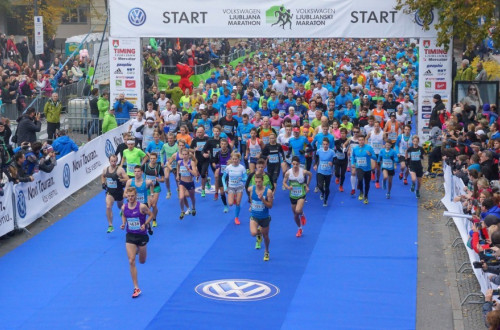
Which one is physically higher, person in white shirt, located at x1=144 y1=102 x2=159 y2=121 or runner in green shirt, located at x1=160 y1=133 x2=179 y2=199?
person in white shirt, located at x1=144 y1=102 x2=159 y2=121

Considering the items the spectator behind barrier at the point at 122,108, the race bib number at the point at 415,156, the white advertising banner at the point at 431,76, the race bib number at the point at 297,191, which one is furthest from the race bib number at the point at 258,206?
the spectator behind barrier at the point at 122,108

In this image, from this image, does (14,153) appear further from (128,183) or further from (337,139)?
(337,139)

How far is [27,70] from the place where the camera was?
3312cm

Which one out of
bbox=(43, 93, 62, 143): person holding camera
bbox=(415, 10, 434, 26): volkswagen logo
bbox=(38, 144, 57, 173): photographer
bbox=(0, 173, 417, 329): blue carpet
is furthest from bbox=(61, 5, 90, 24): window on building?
bbox=(0, 173, 417, 329): blue carpet

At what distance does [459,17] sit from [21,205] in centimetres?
1334

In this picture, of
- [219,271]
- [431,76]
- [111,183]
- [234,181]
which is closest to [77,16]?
[431,76]

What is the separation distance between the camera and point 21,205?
62.8ft

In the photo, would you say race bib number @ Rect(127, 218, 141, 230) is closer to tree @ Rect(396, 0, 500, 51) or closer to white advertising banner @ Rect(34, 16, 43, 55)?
tree @ Rect(396, 0, 500, 51)

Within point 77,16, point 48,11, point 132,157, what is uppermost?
point 77,16

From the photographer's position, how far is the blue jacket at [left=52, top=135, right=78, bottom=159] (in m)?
22.1

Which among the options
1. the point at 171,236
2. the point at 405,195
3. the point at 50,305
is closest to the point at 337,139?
the point at 405,195

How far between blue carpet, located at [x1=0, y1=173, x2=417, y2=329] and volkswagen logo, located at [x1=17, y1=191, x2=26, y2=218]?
2.04ft

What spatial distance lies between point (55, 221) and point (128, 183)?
3570mm

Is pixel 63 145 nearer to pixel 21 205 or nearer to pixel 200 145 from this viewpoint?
pixel 21 205
